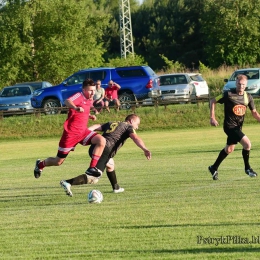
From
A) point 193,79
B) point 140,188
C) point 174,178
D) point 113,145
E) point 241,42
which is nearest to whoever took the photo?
point 113,145

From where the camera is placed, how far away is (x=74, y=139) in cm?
1254

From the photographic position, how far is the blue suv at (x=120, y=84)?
34781mm

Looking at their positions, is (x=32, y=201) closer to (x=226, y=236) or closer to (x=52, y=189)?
(x=52, y=189)

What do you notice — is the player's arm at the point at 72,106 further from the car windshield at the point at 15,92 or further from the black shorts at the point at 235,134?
the car windshield at the point at 15,92

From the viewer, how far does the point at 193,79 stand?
3844cm

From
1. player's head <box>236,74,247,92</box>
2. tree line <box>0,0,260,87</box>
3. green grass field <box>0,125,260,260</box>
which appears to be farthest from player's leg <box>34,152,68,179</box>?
tree line <box>0,0,260,87</box>

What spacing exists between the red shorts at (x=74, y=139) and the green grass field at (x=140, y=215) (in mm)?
824

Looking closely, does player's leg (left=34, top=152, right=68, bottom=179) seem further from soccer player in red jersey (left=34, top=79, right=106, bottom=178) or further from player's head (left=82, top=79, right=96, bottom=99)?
player's head (left=82, top=79, right=96, bottom=99)

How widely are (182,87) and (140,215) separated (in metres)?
27.4

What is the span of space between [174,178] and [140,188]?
5.29ft

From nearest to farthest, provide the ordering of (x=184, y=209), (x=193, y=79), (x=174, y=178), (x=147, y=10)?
1. (x=184, y=209)
2. (x=174, y=178)
3. (x=193, y=79)
4. (x=147, y=10)

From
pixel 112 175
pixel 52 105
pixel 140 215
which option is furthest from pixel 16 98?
pixel 140 215

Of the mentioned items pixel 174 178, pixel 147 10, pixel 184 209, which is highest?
pixel 184 209

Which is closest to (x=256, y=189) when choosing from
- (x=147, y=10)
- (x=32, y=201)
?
(x=32, y=201)
